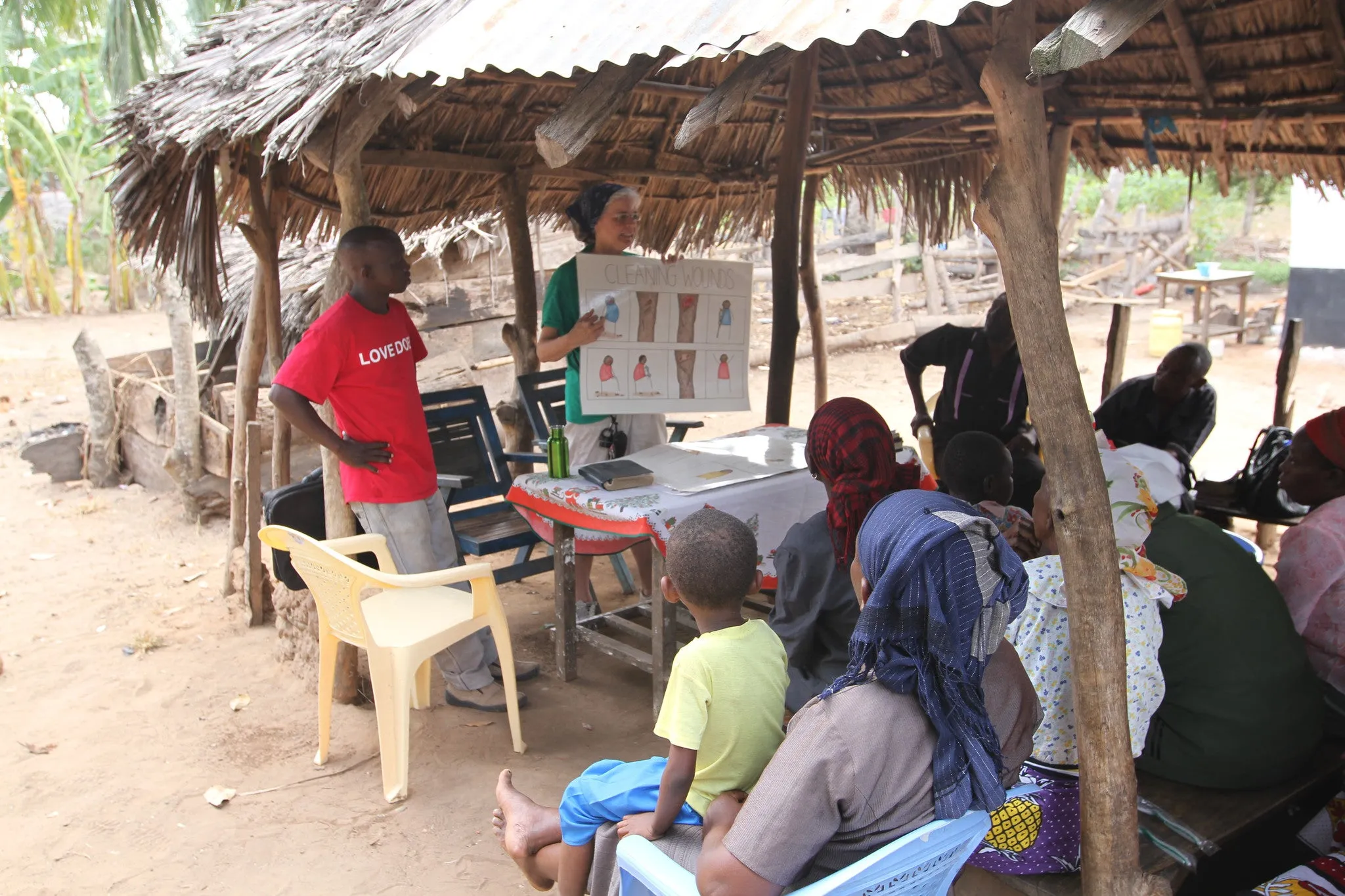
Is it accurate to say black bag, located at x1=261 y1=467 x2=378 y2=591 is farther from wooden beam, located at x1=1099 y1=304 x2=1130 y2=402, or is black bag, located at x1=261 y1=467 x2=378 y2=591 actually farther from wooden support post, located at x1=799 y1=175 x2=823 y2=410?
wooden beam, located at x1=1099 y1=304 x2=1130 y2=402

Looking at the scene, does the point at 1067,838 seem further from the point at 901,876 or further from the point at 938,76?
the point at 938,76

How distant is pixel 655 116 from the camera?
5.85m

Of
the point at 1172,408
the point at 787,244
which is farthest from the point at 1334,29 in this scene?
the point at 787,244

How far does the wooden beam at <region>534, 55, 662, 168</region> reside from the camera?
2678mm

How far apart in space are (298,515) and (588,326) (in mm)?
1499

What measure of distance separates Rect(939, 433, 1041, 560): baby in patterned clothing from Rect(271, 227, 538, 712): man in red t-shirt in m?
2.04

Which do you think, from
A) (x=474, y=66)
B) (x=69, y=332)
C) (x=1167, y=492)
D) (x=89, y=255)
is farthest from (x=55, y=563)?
(x=89, y=255)

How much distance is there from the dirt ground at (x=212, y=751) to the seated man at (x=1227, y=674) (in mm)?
1940

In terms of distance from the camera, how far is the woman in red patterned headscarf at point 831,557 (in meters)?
2.75

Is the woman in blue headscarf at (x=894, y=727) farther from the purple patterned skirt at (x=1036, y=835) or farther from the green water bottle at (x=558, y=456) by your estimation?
the green water bottle at (x=558, y=456)

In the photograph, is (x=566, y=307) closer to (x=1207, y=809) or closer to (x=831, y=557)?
(x=831, y=557)

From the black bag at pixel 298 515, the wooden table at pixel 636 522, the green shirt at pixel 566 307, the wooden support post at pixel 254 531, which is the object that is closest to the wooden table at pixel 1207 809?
Result: the wooden table at pixel 636 522

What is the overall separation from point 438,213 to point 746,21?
4.01m

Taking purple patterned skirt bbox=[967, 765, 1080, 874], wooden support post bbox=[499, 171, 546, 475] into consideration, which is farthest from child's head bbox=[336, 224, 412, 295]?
purple patterned skirt bbox=[967, 765, 1080, 874]
